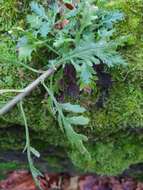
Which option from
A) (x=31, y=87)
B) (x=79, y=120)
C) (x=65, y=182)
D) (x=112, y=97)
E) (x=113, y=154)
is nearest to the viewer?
(x=79, y=120)

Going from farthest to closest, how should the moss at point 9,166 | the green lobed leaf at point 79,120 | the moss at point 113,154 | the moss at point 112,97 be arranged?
1. the moss at point 9,166
2. the moss at point 113,154
3. the moss at point 112,97
4. the green lobed leaf at point 79,120

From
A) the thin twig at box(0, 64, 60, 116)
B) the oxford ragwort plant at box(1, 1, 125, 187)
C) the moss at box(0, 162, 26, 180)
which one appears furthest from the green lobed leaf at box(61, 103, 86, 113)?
the moss at box(0, 162, 26, 180)

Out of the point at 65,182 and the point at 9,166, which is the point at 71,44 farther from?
the point at 65,182

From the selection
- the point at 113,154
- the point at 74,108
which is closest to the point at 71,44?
the point at 74,108

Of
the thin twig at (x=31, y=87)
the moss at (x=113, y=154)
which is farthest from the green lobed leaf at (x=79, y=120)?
the moss at (x=113, y=154)

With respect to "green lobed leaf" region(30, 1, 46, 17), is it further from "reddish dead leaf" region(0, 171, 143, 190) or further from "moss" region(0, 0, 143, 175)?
"reddish dead leaf" region(0, 171, 143, 190)

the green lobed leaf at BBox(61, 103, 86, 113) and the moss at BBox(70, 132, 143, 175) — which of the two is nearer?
the green lobed leaf at BBox(61, 103, 86, 113)

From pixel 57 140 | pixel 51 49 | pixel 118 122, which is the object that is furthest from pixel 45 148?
pixel 51 49

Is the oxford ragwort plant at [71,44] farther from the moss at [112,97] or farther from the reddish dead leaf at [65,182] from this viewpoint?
the reddish dead leaf at [65,182]

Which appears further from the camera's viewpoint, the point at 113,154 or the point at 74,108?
the point at 113,154

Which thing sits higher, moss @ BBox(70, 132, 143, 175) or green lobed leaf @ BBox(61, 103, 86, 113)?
green lobed leaf @ BBox(61, 103, 86, 113)

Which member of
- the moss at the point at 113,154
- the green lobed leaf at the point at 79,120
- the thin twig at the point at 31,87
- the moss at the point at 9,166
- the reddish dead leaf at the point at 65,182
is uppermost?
the thin twig at the point at 31,87
